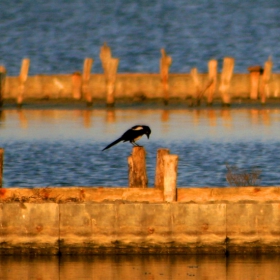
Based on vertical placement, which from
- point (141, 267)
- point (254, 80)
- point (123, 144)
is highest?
point (254, 80)

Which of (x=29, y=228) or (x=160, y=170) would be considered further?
(x=160, y=170)

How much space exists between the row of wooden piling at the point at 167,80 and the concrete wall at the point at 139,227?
26812 millimetres

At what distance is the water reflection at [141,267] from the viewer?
22.8 m

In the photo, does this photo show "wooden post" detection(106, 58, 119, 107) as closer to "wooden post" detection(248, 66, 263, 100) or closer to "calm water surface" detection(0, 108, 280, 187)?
"calm water surface" detection(0, 108, 280, 187)

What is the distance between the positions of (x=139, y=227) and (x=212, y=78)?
28220 millimetres

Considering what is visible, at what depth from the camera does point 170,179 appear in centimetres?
2416

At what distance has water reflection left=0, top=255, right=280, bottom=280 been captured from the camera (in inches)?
897

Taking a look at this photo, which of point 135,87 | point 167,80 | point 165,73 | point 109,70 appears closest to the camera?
point 109,70

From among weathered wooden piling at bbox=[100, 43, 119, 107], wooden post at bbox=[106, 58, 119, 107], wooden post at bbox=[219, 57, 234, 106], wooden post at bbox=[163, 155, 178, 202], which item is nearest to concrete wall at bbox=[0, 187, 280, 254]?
wooden post at bbox=[163, 155, 178, 202]

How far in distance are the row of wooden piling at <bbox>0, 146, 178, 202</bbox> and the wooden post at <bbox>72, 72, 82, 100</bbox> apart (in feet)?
88.0

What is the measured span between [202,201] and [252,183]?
11.3 ft

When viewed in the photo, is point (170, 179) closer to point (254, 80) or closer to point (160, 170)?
point (160, 170)

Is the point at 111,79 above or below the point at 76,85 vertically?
above


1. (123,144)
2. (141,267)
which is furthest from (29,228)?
(123,144)
